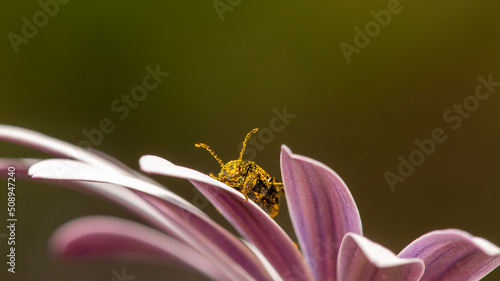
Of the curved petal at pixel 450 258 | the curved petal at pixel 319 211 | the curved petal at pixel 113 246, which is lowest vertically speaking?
the curved petal at pixel 450 258

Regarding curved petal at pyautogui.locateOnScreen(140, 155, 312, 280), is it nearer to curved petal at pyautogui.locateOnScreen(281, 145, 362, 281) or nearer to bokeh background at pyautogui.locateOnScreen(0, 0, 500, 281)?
curved petal at pyautogui.locateOnScreen(281, 145, 362, 281)

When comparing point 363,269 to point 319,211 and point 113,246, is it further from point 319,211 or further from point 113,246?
point 113,246

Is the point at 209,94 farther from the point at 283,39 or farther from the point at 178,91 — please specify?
the point at 283,39

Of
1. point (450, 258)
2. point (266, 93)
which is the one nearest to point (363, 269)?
point (450, 258)

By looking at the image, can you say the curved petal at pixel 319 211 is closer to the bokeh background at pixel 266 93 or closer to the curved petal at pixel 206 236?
the curved petal at pixel 206 236

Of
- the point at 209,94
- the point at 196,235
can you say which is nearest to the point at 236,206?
the point at 196,235

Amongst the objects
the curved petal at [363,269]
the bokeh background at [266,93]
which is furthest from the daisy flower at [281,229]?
the bokeh background at [266,93]
